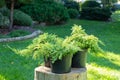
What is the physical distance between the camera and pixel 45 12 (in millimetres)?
15125

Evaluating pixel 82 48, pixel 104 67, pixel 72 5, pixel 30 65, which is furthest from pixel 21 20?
pixel 72 5

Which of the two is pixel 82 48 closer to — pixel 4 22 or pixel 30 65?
pixel 30 65

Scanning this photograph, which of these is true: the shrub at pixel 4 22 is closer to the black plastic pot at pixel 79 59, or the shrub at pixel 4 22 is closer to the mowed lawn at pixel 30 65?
the mowed lawn at pixel 30 65

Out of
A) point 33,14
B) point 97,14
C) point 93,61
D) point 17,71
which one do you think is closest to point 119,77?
point 93,61

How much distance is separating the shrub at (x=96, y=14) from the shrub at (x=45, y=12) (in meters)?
4.35

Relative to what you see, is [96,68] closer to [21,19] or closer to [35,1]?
[21,19]

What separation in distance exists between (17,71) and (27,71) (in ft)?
0.65

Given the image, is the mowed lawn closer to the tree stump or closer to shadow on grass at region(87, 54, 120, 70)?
shadow on grass at region(87, 54, 120, 70)

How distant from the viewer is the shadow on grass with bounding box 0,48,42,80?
6.24m

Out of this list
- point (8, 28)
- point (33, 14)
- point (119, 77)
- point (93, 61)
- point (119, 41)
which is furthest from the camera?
point (33, 14)

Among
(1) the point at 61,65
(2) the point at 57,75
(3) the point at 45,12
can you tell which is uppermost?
(1) the point at 61,65

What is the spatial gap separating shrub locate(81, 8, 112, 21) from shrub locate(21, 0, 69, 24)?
4.35m

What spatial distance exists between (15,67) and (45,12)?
27.5 ft

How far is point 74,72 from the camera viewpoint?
162 inches
